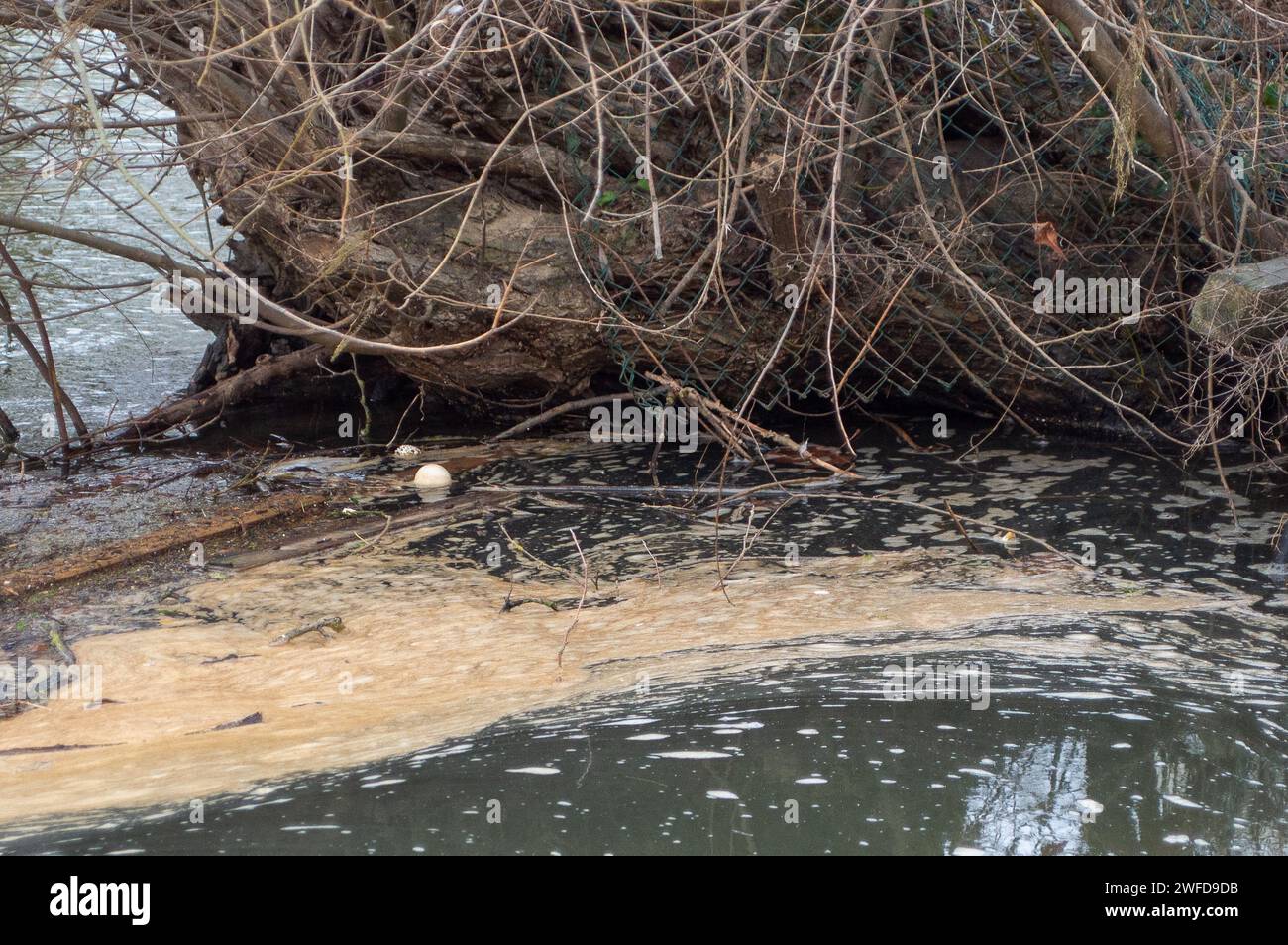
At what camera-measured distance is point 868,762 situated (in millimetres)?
3064

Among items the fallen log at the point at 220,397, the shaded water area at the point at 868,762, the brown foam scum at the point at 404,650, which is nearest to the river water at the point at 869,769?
the shaded water area at the point at 868,762

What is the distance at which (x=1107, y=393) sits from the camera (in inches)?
249

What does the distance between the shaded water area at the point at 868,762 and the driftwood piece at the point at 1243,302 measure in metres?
0.92

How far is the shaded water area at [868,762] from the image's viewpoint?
2.75 metres

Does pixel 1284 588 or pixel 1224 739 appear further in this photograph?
pixel 1284 588

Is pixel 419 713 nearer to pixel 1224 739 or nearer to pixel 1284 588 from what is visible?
pixel 1224 739

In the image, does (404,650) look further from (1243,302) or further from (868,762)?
(1243,302)

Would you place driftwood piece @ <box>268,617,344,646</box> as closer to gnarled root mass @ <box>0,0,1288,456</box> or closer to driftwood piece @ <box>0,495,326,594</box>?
driftwood piece @ <box>0,495,326,594</box>

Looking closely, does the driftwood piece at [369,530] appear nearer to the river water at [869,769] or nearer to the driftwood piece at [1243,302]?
the river water at [869,769]

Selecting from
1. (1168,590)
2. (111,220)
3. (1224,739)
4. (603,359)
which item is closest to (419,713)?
(1224,739)

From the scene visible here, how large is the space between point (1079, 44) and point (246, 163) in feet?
11.9

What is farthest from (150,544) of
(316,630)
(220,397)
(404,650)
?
(220,397)
